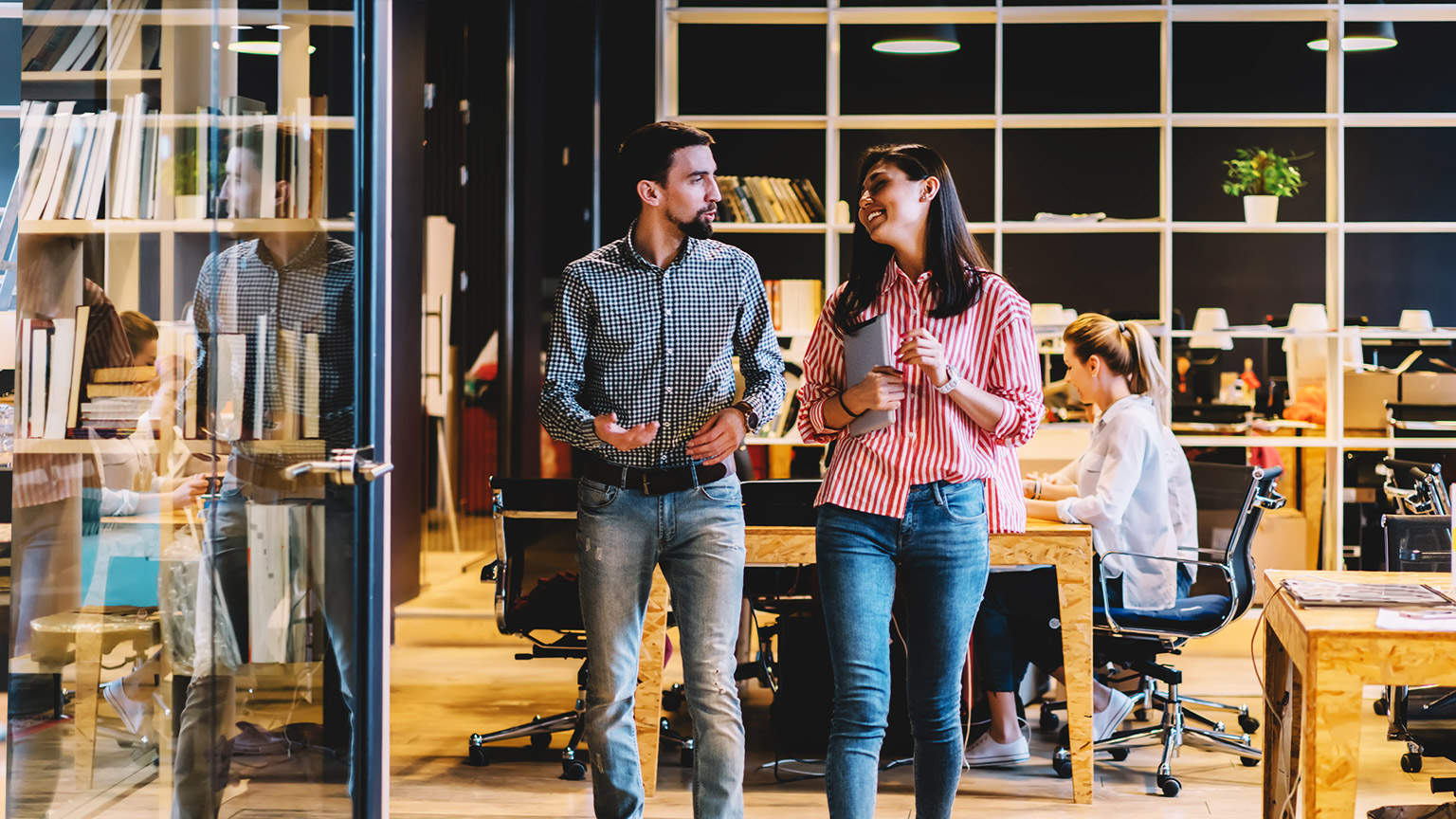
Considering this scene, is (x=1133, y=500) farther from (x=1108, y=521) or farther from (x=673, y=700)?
(x=673, y=700)

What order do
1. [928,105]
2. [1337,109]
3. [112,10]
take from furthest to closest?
[928,105]
[1337,109]
[112,10]

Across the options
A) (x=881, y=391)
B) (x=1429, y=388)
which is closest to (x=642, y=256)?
(x=881, y=391)

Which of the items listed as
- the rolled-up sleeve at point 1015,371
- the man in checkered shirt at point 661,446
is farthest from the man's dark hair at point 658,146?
the rolled-up sleeve at point 1015,371

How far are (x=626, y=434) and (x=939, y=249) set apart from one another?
691 mm

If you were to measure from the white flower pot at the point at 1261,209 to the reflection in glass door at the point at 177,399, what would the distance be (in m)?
4.65

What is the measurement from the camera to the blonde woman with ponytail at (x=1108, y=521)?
3795mm

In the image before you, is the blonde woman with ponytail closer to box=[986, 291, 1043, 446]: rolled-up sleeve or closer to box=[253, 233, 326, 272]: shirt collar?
box=[986, 291, 1043, 446]: rolled-up sleeve

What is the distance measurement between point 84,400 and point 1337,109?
540 cm

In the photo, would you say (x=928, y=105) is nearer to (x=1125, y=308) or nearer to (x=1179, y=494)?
(x=1125, y=308)

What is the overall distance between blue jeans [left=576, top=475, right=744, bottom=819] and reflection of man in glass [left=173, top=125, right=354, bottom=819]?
1.78ft

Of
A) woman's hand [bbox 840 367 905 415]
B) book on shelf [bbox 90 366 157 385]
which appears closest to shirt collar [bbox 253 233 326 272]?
book on shelf [bbox 90 366 157 385]

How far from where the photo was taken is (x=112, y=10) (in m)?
2.21

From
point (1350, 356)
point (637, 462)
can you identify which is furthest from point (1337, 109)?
point (637, 462)

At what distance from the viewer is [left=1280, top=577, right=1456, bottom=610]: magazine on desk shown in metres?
2.43
